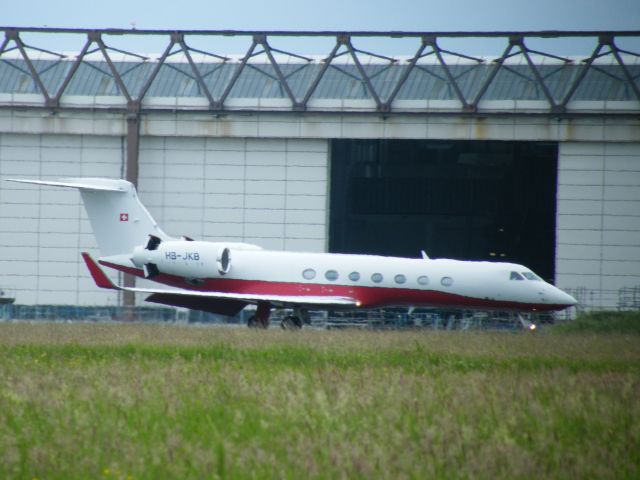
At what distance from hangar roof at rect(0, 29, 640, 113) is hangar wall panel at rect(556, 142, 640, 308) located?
163 centimetres

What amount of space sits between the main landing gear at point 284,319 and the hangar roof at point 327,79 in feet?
32.7

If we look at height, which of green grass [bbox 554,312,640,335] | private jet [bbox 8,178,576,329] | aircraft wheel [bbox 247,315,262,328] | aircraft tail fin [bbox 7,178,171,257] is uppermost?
aircraft tail fin [bbox 7,178,171,257]

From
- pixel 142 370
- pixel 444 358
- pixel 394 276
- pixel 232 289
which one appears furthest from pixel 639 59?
pixel 142 370

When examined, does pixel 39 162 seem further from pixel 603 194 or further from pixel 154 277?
pixel 603 194

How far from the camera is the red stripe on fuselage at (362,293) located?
2744 centimetres

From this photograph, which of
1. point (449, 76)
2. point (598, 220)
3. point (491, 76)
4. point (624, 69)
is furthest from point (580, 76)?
point (598, 220)

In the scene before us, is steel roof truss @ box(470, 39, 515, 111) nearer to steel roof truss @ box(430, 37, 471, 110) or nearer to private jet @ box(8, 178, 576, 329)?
steel roof truss @ box(430, 37, 471, 110)

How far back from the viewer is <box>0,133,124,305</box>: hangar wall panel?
37.4 meters

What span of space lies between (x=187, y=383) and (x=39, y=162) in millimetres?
28023

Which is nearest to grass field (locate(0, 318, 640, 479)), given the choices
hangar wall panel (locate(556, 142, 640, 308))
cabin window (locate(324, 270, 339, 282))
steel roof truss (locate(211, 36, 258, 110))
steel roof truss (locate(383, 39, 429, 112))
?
cabin window (locate(324, 270, 339, 282))

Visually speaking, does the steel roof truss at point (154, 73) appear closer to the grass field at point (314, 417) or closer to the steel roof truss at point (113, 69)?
the steel roof truss at point (113, 69)

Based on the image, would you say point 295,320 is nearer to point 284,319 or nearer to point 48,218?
point 284,319

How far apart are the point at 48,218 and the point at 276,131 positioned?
848 cm

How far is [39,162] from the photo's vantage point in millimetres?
37531
